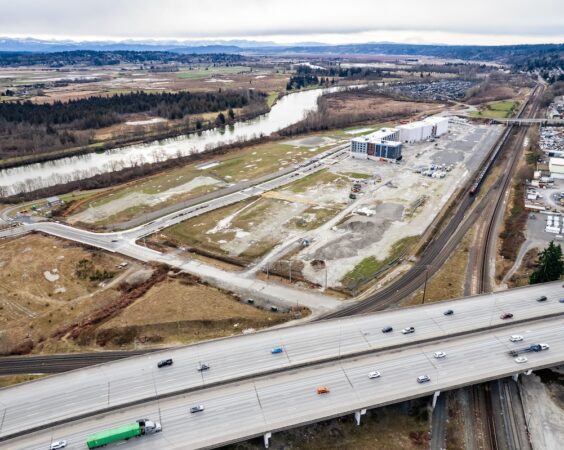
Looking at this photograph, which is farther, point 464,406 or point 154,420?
point 464,406

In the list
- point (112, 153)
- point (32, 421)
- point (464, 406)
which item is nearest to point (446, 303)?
point (464, 406)

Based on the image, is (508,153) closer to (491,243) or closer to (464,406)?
(491,243)

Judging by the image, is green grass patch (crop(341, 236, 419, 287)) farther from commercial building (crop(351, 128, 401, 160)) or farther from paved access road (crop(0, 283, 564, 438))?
commercial building (crop(351, 128, 401, 160))

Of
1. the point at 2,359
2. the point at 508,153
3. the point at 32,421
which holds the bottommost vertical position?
the point at 2,359

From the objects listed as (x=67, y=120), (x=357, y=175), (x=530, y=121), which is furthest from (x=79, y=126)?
(x=530, y=121)

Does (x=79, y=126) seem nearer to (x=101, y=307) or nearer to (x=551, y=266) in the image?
(x=101, y=307)

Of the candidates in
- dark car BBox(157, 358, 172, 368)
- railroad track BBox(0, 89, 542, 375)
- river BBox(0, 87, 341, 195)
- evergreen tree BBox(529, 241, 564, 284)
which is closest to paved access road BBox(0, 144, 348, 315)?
railroad track BBox(0, 89, 542, 375)

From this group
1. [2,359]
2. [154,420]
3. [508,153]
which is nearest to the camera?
[154,420]
